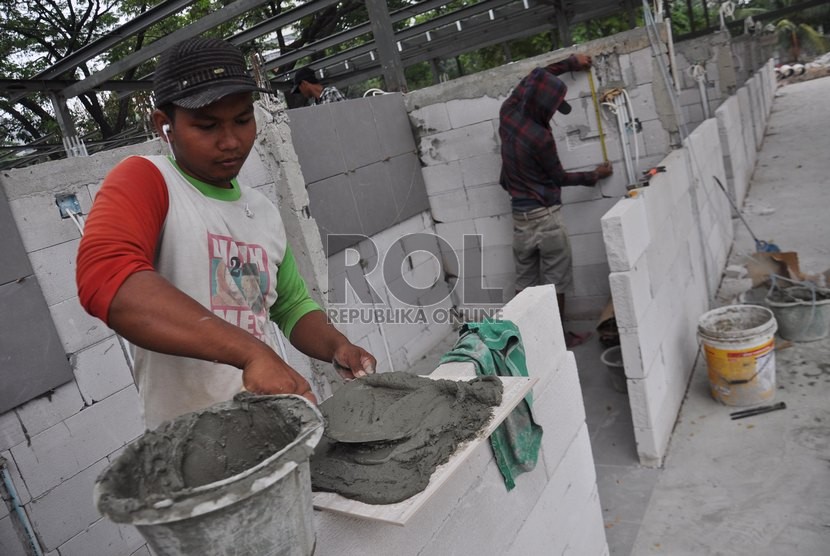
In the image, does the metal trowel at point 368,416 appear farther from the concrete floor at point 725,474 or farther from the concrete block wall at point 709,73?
the concrete block wall at point 709,73

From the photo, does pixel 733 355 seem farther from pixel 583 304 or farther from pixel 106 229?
pixel 106 229

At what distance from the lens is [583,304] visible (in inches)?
243

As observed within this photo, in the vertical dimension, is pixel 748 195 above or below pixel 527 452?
below

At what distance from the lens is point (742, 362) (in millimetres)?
4234

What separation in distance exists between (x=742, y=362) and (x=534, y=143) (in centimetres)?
238

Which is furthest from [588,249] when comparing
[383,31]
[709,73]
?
[709,73]

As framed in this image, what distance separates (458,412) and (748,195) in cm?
963

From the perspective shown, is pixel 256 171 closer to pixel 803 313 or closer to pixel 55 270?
pixel 55 270

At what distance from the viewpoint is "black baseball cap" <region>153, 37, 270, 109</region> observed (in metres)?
1.34

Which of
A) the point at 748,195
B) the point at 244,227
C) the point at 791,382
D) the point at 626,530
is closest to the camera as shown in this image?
the point at 244,227

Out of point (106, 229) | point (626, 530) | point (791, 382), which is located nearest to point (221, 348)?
point (106, 229)

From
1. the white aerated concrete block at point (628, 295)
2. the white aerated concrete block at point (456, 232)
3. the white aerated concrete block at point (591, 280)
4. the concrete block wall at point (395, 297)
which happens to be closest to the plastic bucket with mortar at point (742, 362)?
the white aerated concrete block at point (628, 295)

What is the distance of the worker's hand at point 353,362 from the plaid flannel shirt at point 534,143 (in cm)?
396

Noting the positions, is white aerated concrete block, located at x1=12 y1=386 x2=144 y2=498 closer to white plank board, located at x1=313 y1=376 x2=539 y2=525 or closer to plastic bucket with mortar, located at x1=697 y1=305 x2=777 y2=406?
white plank board, located at x1=313 y1=376 x2=539 y2=525
